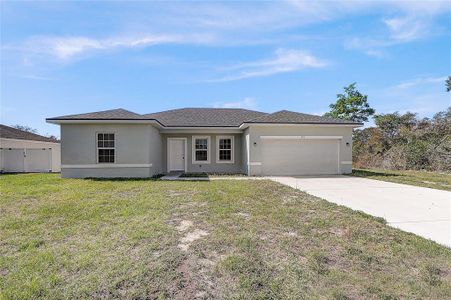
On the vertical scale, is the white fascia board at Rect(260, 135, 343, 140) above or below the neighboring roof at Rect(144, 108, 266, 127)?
below

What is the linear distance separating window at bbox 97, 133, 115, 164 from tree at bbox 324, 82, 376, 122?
2516cm

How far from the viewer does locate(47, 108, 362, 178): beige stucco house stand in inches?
541

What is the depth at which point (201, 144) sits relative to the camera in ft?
56.1

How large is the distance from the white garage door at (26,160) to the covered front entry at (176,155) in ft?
36.7

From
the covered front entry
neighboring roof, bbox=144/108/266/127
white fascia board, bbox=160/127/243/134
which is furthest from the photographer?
the covered front entry

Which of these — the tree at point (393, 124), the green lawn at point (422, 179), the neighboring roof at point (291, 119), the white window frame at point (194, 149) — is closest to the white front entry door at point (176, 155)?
the white window frame at point (194, 149)

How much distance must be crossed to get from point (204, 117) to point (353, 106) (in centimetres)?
1992

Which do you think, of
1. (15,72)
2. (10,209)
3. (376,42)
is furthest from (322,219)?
(15,72)

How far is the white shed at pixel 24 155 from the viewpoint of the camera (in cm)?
1970

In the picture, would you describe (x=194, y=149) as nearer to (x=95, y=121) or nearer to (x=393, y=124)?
(x=95, y=121)

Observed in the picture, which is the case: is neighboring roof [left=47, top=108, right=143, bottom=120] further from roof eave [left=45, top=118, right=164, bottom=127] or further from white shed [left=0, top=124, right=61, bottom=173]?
white shed [left=0, top=124, right=61, bottom=173]

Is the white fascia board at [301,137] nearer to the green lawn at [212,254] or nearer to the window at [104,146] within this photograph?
the window at [104,146]

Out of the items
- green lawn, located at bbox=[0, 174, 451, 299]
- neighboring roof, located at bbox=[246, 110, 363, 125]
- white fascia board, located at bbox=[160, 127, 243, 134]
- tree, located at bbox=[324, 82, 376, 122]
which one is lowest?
green lawn, located at bbox=[0, 174, 451, 299]

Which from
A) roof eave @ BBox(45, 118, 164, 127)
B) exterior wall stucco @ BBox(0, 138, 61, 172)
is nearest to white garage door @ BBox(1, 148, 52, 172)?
exterior wall stucco @ BBox(0, 138, 61, 172)
